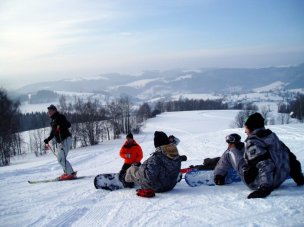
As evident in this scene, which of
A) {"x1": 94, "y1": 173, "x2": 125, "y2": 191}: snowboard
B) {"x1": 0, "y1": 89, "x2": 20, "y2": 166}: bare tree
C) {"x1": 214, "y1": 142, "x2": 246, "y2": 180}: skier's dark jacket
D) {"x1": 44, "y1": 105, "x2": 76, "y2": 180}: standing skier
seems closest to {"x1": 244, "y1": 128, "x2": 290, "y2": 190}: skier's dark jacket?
{"x1": 214, "y1": 142, "x2": 246, "y2": 180}: skier's dark jacket

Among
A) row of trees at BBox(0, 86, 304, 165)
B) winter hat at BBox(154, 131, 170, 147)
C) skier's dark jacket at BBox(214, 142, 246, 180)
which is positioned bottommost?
row of trees at BBox(0, 86, 304, 165)

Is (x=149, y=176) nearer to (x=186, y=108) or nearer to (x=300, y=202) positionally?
(x=300, y=202)

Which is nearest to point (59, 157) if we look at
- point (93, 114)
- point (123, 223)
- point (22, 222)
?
point (22, 222)

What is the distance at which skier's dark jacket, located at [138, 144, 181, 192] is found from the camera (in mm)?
5711

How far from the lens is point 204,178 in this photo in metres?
6.52

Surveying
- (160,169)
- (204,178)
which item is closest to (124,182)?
(160,169)

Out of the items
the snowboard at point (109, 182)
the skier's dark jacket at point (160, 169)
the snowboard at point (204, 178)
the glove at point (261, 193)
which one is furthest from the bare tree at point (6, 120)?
the glove at point (261, 193)

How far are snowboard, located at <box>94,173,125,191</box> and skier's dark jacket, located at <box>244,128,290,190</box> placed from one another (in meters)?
2.87

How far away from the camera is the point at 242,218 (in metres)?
4.05

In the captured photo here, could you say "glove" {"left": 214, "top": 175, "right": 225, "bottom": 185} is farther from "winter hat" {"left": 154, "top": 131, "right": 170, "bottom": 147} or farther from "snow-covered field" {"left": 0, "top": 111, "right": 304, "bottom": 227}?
"winter hat" {"left": 154, "top": 131, "right": 170, "bottom": 147}

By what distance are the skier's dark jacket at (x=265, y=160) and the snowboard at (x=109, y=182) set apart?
2.87 meters

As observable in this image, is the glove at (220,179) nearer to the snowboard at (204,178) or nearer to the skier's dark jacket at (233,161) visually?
the skier's dark jacket at (233,161)

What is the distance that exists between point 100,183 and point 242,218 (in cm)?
360

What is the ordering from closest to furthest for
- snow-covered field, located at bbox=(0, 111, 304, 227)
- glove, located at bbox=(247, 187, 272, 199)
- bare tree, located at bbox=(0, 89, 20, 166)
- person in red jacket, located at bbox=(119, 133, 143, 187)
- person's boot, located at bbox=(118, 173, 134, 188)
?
snow-covered field, located at bbox=(0, 111, 304, 227), glove, located at bbox=(247, 187, 272, 199), person's boot, located at bbox=(118, 173, 134, 188), person in red jacket, located at bbox=(119, 133, 143, 187), bare tree, located at bbox=(0, 89, 20, 166)
